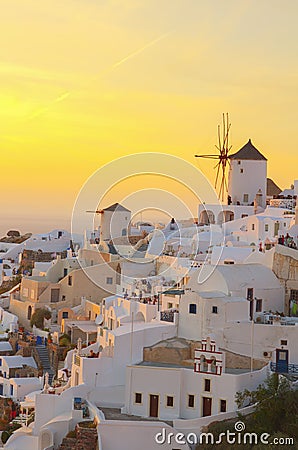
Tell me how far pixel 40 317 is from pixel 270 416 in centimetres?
1641

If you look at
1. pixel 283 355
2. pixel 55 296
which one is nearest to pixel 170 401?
pixel 283 355

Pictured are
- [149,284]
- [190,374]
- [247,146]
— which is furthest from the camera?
[247,146]

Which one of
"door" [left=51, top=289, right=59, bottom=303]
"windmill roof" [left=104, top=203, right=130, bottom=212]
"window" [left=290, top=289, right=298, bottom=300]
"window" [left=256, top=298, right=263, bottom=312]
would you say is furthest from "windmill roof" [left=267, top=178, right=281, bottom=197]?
"window" [left=256, top=298, right=263, bottom=312]

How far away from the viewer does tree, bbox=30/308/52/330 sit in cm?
3866

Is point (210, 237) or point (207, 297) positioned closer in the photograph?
point (207, 297)

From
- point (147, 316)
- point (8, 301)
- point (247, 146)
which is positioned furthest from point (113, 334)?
point (247, 146)

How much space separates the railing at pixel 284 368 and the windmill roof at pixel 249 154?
22575 millimetres

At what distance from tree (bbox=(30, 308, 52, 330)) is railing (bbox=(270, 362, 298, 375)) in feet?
45.7

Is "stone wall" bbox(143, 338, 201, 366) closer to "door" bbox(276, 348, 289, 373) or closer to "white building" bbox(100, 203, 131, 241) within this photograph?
"door" bbox(276, 348, 289, 373)

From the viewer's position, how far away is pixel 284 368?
2708 centimetres

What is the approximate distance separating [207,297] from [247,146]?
72.9ft

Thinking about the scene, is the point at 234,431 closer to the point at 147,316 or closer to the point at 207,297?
the point at 207,297

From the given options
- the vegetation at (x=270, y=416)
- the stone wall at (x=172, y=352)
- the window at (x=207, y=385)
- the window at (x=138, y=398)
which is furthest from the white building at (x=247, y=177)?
the vegetation at (x=270, y=416)

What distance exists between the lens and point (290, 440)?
23453 millimetres
